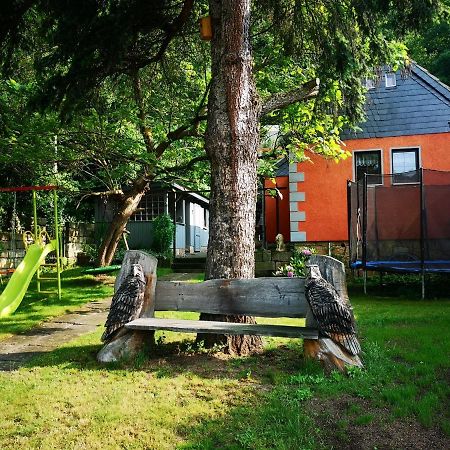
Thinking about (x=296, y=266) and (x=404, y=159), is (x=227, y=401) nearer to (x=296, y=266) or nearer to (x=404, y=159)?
(x=296, y=266)

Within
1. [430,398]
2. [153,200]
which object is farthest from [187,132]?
[153,200]

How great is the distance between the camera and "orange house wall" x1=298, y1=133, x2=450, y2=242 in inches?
541

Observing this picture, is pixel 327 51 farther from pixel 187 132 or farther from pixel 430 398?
pixel 430 398

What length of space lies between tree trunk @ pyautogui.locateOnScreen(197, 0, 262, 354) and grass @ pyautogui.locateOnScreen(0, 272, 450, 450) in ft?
2.67

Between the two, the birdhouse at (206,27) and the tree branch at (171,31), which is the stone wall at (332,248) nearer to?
the tree branch at (171,31)

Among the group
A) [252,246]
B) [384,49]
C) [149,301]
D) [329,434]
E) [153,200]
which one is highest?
[384,49]

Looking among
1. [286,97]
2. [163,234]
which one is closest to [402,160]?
[286,97]

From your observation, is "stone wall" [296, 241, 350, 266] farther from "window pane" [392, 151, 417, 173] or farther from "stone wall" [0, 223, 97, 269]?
"stone wall" [0, 223, 97, 269]

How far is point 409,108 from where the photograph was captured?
1408cm

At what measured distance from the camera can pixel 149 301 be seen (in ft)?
17.7

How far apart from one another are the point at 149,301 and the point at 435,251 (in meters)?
7.24

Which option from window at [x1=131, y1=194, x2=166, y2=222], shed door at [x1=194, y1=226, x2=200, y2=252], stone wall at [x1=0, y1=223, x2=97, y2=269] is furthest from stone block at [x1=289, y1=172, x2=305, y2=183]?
shed door at [x1=194, y1=226, x2=200, y2=252]

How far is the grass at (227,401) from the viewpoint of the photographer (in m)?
3.21

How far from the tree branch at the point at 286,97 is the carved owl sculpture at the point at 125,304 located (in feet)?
8.33
